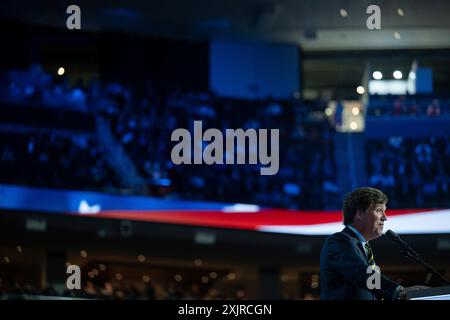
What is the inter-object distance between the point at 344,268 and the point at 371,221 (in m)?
0.33

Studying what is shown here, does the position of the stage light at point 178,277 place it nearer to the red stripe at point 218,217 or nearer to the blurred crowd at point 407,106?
the red stripe at point 218,217

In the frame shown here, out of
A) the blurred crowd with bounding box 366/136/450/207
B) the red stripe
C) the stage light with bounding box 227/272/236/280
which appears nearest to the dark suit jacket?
the blurred crowd with bounding box 366/136/450/207

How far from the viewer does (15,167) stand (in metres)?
8.92

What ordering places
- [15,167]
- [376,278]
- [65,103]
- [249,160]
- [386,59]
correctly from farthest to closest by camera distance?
1. [65,103]
2. [15,167]
3. [386,59]
4. [249,160]
5. [376,278]

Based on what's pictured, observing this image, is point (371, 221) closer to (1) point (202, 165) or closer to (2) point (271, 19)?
(1) point (202, 165)

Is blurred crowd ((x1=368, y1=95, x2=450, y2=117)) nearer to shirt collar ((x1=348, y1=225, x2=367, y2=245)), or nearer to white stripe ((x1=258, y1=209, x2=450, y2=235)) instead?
white stripe ((x1=258, y1=209, x2=450, y2=235))

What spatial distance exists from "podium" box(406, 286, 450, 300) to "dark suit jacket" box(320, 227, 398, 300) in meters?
0.20

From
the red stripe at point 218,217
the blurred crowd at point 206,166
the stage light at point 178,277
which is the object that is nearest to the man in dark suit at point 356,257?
the blurred crowd at point 206,166

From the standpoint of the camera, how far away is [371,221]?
3.79 metres

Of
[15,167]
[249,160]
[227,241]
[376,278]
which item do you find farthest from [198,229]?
[376,278]

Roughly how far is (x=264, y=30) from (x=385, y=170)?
238 centimetres

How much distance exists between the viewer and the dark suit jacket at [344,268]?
3.54 m

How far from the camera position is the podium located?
354 cm

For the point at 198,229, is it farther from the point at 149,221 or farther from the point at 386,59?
the point at 386,59
